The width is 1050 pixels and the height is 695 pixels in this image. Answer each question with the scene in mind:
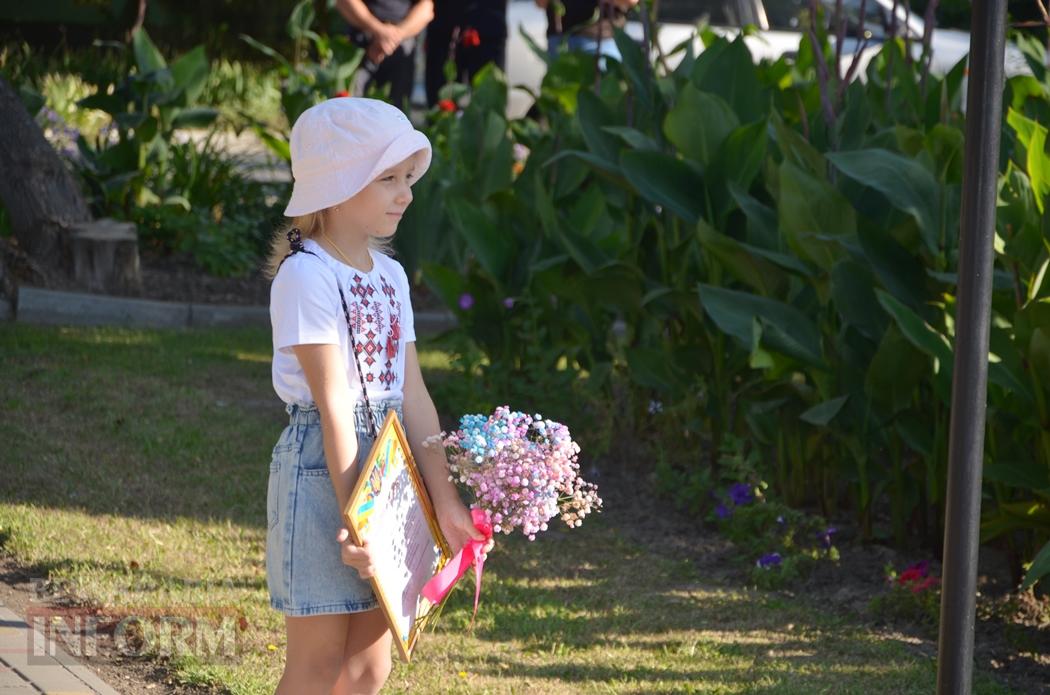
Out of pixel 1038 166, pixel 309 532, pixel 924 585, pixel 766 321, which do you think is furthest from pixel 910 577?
pixel 309 532

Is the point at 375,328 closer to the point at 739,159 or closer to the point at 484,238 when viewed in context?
the point at 739,159

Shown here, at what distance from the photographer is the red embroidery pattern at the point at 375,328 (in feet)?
7.94

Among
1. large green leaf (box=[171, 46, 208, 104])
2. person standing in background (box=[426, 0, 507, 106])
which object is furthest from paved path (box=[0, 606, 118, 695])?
person standing in background (box=[426, 0, 507, 106])

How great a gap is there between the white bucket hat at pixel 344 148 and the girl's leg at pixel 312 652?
71 centimetres

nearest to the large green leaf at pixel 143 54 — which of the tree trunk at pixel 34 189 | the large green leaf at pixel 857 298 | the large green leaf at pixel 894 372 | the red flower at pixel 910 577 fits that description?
the tree trunk at pixel 34 189

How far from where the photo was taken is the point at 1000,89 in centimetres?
229

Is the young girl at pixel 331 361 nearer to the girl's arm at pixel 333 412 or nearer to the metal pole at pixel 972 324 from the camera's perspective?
the girl's arm at pixel 333 412

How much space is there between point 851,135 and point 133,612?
2.48m

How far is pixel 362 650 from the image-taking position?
2.55m

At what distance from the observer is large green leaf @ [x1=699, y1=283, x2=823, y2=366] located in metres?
3.91

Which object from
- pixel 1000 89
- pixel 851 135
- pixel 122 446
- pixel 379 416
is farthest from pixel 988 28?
pixel 122 446

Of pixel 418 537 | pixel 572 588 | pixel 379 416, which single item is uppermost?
pixel 379 416

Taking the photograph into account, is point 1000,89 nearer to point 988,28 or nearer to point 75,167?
point 988,28

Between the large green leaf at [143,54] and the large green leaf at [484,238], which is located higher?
the large green leaf at [143,54]
